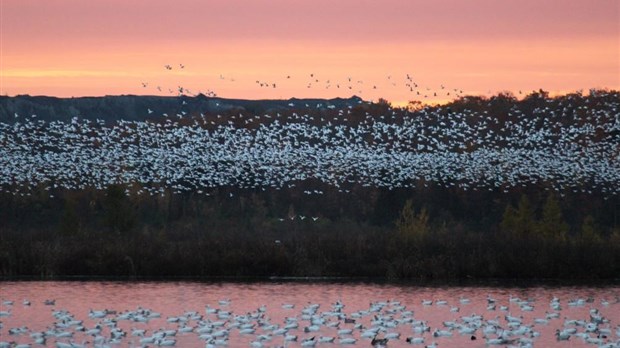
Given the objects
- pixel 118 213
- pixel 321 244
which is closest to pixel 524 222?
pixel 321 244

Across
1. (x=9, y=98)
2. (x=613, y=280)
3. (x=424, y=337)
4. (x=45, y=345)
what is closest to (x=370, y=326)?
(x=424, y=337)

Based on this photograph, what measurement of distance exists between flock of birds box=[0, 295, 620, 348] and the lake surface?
4 centimetres

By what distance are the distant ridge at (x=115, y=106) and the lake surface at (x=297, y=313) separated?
82.8 meters

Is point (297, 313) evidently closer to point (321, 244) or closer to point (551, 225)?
point (321, 244)

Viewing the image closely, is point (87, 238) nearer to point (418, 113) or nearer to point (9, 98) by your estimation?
point (418, 113)

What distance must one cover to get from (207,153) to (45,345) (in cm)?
4724

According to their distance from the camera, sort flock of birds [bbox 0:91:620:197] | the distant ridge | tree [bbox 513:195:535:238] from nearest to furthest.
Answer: tree [bbox 513:195:535:238] → flock of birds [bbox 0:91:620:197] → the distant ridge

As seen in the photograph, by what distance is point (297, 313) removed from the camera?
3212cm

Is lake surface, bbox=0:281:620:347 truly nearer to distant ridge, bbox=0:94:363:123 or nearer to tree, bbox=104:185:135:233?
tree, bbox=104:185:135:233

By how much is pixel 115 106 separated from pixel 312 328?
101 m

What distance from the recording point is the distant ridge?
12225 centimetres

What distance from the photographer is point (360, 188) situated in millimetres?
79188

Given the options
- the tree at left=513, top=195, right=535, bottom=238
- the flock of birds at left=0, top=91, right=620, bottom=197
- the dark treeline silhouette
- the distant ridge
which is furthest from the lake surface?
the distant ridge

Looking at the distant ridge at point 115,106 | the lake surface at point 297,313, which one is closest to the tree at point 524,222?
the lake surface at point 297,313
